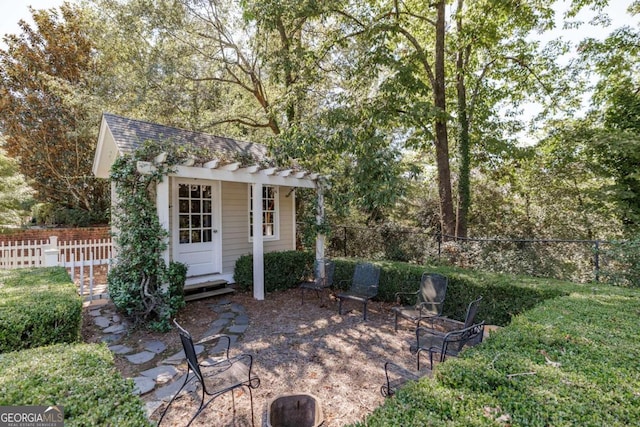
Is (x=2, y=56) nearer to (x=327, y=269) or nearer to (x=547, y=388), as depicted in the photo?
(x=327, y=269)

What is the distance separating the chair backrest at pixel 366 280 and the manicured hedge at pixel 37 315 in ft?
13.1

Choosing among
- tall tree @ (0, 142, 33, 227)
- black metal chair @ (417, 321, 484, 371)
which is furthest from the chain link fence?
tall tree @ (0, 142, 33, 227)

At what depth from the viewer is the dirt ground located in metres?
2.82

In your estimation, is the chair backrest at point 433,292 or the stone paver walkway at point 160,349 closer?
the stone paver walkway at point 160,349

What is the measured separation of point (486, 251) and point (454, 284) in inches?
93.5

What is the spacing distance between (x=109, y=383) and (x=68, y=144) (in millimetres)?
13831

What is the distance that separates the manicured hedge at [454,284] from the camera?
4.53 m

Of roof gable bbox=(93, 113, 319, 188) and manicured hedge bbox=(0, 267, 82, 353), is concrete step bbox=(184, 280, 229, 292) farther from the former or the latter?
manicured hedge bbox=(0, 267, 82, 353)

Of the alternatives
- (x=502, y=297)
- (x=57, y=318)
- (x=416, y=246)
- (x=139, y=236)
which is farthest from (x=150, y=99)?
(x=502, y=297)

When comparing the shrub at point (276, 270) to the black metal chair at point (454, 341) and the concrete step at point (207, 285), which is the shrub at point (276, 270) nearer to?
the concrete step at point (207, 285)

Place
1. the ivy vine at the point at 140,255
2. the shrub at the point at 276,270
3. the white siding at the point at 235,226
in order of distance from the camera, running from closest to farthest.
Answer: the ivy vine at the point at 140,255 < the shrub at the point at 276,270 < the white siding at the point at 235,226

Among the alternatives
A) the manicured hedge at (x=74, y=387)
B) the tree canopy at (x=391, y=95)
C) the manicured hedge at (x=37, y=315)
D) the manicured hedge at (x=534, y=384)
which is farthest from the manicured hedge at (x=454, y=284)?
the manicured hedge at (x=74, y=387)

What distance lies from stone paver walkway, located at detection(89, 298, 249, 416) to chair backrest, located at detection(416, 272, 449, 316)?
279 cm

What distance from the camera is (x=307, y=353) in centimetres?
396
